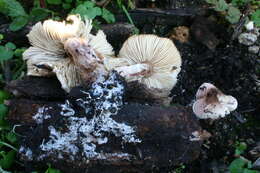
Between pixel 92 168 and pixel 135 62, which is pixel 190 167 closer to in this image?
pixel 92 168

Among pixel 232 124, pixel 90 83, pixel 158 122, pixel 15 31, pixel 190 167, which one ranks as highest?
pixel 15 31

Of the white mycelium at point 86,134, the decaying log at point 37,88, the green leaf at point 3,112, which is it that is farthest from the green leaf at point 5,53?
the white mycelium at point 86,134

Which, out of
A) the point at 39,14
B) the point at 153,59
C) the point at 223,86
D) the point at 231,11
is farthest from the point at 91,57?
the point at 231,11

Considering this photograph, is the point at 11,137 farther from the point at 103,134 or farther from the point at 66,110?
the point at 103,134

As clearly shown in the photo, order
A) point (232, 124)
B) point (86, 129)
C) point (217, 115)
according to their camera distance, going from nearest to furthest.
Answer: point (86, 129) < point (217, 115) < point (232, 124)

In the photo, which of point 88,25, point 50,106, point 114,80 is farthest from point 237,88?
point 50,106

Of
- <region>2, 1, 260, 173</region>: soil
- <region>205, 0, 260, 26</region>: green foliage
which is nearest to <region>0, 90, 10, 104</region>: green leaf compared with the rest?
<region>2, 1, 260, 173</region>: soil

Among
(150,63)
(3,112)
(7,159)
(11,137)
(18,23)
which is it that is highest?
(18,23)
